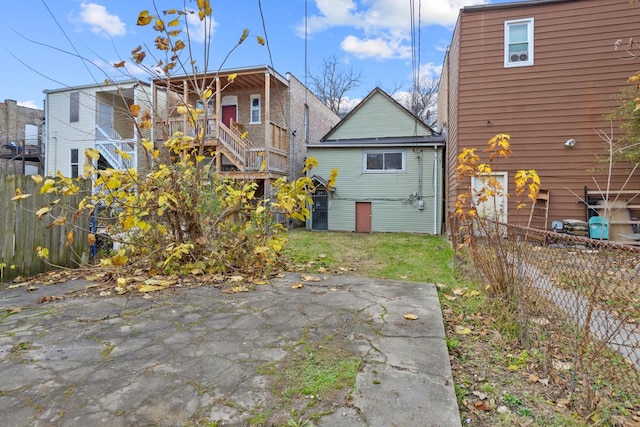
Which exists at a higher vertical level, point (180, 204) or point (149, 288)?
point (180, 204)

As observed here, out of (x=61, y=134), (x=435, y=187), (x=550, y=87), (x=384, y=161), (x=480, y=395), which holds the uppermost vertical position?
(x=61, y=134)

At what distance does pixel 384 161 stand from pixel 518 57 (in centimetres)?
577

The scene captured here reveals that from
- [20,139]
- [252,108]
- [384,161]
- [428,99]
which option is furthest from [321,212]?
[20,139]

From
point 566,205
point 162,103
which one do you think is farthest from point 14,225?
point 162,103

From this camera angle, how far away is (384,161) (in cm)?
1397

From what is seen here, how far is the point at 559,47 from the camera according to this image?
9.15m

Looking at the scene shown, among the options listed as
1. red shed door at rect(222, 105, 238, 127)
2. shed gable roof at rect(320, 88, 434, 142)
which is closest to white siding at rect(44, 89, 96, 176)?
red shed door at rect(222, 105, 238, 127)

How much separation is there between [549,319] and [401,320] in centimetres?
118

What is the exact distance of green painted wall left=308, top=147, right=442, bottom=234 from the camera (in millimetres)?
13305

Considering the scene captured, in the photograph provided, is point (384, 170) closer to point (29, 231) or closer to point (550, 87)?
point (550, 87)

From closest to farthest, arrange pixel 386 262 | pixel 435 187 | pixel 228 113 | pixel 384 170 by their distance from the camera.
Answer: pixel 386 262 < pixel 435 187 < pixel 384 170 < pixel 228 113

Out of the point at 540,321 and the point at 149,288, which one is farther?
the point at 149,288

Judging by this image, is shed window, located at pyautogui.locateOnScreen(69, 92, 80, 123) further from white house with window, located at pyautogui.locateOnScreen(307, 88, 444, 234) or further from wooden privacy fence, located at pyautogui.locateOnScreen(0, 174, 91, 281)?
→ wooden privacy fence, located at pyautogui.locateOnScreen(0, 174, 91, 281)

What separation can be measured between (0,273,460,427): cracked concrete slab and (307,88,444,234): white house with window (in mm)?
10071
